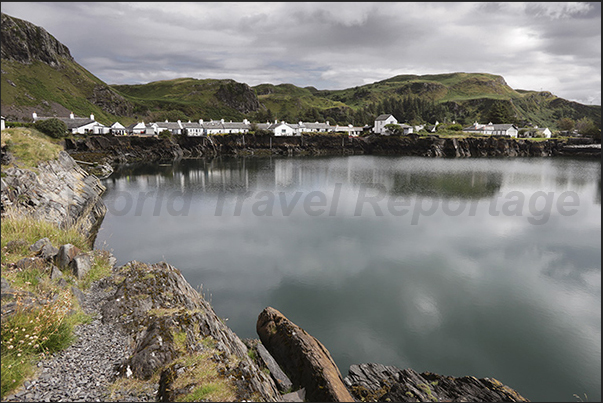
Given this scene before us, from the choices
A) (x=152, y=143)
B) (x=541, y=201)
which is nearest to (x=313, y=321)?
(x=541, y=201)

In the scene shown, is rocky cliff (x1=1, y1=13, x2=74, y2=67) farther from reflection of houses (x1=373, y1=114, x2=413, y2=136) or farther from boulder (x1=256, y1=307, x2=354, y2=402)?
boulder (x1=256, y1=307, x2=354, y2=402)

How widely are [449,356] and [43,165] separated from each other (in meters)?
36.1

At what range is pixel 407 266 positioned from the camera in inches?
915

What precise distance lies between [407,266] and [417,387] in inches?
512

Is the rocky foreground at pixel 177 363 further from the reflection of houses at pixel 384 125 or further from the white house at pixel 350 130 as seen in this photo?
the white house at pixel 350 130

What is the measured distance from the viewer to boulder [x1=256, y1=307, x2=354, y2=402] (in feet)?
30.7

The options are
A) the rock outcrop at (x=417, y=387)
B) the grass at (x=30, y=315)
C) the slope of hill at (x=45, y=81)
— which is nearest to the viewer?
the grass at (x=30, y=315)

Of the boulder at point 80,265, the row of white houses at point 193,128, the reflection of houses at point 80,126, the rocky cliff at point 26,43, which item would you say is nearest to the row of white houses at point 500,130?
the row of white houses at point 193,128

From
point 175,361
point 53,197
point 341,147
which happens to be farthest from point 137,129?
point 175,361

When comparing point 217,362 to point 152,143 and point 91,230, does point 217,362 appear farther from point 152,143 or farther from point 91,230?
point 152,143

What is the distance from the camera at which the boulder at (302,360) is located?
934cm

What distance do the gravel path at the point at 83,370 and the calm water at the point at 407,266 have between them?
6.79 m

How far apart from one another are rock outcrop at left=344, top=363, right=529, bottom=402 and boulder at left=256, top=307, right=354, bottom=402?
0.95 m

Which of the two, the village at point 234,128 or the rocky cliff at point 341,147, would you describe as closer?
the rocky cliff at point 341,147
